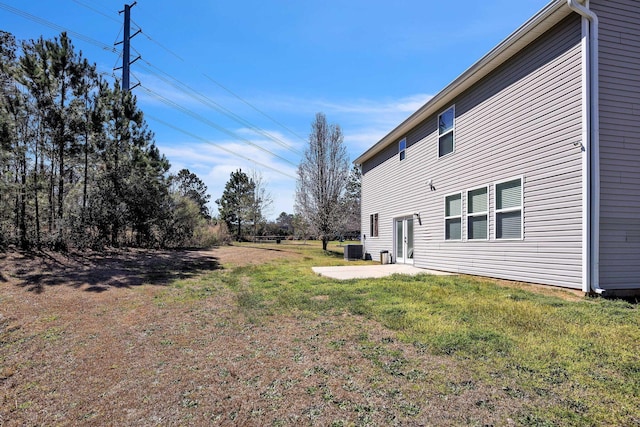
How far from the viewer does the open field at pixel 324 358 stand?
2.34 meters

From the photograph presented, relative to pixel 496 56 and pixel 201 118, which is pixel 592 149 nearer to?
pixel 496 56

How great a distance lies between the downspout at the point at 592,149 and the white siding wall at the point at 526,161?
16cm

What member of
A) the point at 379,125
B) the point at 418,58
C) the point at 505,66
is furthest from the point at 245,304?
the point at 379,125

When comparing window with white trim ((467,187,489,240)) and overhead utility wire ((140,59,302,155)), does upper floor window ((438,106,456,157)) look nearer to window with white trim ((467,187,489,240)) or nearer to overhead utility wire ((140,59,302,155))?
window with white trim ((467,187,489,240))

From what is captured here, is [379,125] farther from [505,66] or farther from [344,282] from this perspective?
[344,282]

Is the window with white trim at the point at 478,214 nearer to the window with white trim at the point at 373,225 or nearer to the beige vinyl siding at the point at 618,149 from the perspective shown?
the beige vinyl siding at the point at 618,149

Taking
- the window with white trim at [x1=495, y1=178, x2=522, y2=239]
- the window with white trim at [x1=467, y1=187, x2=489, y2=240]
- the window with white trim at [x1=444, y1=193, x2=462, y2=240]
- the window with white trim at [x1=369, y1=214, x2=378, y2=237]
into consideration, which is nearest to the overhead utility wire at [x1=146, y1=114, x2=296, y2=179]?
the window with white trim at [x1=369, y1=214, x2=378, y2=237]

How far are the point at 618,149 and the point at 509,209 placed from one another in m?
2.10

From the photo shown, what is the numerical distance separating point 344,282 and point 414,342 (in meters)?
3.94

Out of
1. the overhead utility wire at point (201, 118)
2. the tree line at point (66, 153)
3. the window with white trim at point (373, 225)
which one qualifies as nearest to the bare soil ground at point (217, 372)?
the tree line at point (66, 153)

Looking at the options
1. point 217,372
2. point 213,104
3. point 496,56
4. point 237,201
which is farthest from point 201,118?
point 217,372

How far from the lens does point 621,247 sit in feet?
19.2

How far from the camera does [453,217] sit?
9.36m

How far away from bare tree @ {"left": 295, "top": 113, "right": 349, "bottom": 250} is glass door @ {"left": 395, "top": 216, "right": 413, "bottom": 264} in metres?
8.73
